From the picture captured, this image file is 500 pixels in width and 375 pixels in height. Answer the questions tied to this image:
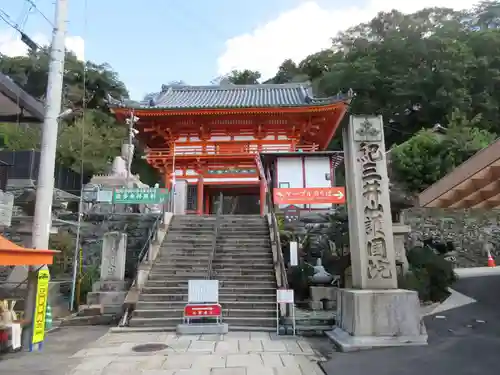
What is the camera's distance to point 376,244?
7996 mm

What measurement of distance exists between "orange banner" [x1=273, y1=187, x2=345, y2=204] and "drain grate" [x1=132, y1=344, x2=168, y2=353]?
384 inches

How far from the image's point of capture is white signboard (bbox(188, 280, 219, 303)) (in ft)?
29.6

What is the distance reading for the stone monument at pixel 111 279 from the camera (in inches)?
436

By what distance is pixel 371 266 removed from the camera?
309 inches

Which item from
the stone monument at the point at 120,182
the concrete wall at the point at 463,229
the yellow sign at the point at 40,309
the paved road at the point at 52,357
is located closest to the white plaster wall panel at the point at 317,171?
the concrete wall at the point at 463,229

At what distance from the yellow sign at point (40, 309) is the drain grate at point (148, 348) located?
1.84 m

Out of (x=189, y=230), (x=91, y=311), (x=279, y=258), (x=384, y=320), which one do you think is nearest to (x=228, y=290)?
(x=279, y=258)

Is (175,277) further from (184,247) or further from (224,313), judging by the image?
(224,313)

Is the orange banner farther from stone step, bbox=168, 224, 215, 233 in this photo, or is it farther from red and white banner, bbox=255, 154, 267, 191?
red and white banner, bbox=255, 154, 267, 191

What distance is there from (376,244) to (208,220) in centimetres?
905

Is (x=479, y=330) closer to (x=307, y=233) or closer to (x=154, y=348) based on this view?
(x=154, y=348)

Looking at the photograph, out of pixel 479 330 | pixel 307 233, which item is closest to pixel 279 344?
pixel 479 330

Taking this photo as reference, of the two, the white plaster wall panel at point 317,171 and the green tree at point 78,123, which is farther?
the green tree at point 78,123

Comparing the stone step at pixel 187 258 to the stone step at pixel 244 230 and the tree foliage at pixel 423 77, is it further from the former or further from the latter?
the tree foliage at pixel 423 77
